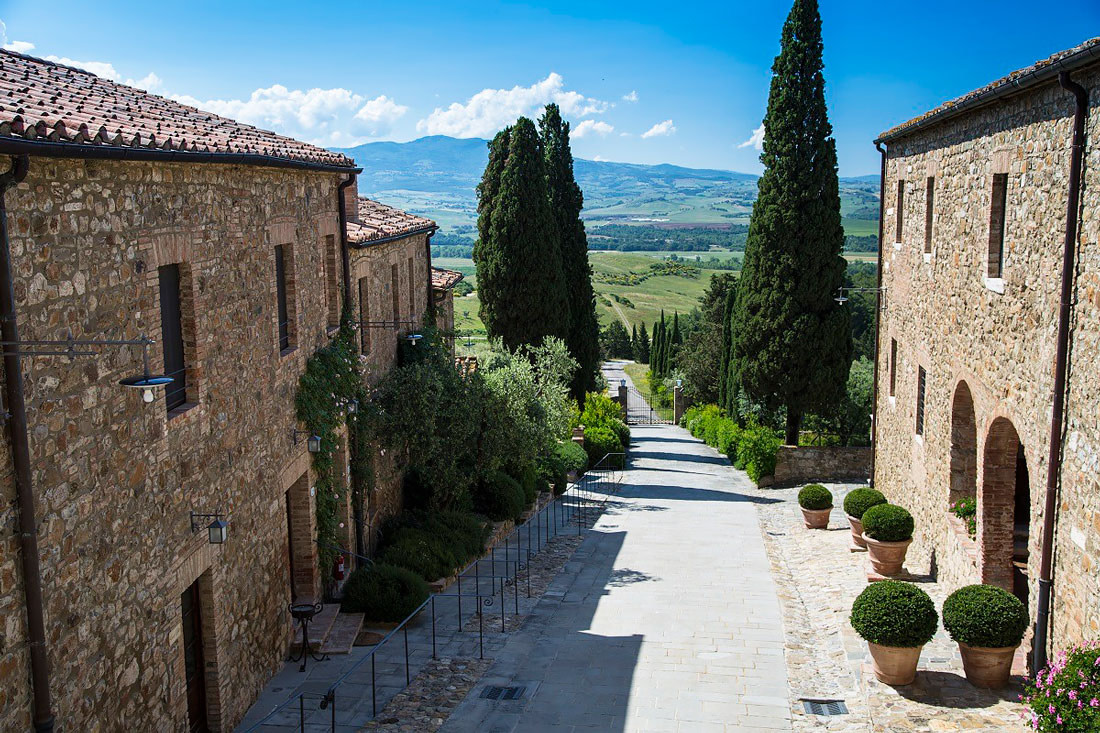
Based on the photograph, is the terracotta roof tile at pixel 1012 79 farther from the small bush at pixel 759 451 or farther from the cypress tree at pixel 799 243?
the small bush at pixel 759 451

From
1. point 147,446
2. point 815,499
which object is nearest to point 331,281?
point 147,446

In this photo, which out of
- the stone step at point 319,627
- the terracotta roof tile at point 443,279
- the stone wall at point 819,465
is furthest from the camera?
the stone wall at point 819,465

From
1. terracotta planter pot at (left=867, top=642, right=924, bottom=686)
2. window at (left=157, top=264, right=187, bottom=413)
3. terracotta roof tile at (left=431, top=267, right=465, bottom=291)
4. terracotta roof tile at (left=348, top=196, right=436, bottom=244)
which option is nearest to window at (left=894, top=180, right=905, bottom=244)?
terracotta roof tile at (left=348, top=196, right=436, bottom=244)

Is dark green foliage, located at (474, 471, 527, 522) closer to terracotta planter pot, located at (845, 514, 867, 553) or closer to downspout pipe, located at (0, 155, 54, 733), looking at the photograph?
terracotta planter pot, located at (845, 514, 867, 553)

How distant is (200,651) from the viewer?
367 inches

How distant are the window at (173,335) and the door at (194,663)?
182cm

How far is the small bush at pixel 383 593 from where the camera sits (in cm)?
1325

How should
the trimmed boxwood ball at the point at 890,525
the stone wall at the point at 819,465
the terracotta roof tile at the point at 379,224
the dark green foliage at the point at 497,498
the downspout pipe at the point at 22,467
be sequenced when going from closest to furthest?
the downspout pipe at the point at 22,467
the trimmed boxwood ball at the point at 890,525
the terracotta roof tile at the point at 379,224
the dark green foliage at the point at 497,498
the stone wall at the point at 819,465

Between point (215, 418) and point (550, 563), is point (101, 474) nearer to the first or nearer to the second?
point (215, 418)

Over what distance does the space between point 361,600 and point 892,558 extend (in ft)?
25.9

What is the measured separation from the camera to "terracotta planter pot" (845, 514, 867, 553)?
1606 cm

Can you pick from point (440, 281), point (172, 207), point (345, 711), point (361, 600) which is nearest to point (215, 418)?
point (172, 207)

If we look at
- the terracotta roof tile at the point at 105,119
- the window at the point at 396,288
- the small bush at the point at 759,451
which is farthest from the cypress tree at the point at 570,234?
the terracotta roof tile at the point at 105,119

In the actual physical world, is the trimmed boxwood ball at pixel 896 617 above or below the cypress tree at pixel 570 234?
below
